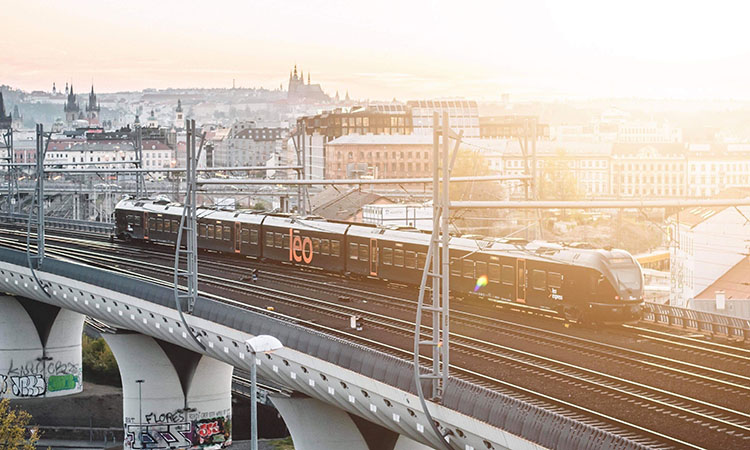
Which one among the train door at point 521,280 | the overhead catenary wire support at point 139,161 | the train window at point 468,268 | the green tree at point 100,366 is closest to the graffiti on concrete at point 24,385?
the green tree at point 100,366

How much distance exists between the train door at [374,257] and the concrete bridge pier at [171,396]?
7.11 meters

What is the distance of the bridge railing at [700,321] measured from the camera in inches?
1149

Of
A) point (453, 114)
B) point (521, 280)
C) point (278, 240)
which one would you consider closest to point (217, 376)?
point (278, 240)

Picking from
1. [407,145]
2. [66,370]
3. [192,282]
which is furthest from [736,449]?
[407,145]

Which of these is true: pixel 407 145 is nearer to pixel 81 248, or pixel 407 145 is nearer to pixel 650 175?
pixel 650 175

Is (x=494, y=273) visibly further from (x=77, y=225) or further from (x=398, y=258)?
(x=77, y=225)

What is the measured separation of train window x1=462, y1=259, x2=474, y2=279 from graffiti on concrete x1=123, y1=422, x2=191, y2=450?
1448 centimetres

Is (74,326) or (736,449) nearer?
(736,449)

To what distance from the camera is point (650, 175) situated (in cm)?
17162

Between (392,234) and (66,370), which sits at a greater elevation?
(392,234)

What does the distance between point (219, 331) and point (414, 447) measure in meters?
6.03

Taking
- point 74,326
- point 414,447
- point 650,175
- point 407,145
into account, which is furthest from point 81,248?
point 650,175

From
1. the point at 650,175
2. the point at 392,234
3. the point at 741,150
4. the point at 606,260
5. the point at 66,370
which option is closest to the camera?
the point at 606,260

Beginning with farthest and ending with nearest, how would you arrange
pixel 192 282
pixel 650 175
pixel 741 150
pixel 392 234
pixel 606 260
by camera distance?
pixel 741 150, pixel 650 175, pixel 392 234, pixel 192 282, pixel 606 260
